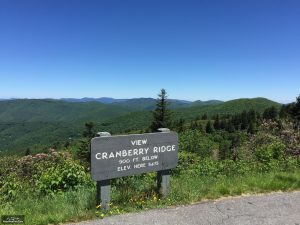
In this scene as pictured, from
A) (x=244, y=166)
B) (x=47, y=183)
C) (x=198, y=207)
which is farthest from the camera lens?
(x=244, y=166)

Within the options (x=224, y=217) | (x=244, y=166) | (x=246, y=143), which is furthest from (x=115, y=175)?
(x=246, y=143)

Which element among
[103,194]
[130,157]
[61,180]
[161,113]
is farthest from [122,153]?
[161,113]

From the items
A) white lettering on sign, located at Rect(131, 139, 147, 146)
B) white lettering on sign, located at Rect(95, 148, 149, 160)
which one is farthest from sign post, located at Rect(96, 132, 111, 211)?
white lettering on sign, located at Rect(131, 139, 147, 146)

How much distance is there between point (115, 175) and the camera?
552cm

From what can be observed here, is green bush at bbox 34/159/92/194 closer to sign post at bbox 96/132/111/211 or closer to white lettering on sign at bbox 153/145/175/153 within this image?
sign post at bbox 96/132/111/211

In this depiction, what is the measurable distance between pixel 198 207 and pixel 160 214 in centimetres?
73

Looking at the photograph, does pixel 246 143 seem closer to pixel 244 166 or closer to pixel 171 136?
pixel 244 166

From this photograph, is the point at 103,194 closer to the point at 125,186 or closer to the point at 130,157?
the point at 130,157

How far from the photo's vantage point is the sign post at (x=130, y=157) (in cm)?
532

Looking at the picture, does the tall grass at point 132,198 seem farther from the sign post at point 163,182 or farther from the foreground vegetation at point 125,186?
the sign post at point 163,182

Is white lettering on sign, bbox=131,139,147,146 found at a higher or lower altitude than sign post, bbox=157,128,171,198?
higher

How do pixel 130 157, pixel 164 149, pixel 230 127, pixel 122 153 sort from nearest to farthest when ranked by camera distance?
pixel 122 153 < pixel 130 157 < pixel 164 149 < pixel 230 127

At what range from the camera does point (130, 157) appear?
5738 millimetres

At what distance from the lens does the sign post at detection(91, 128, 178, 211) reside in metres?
5.32
